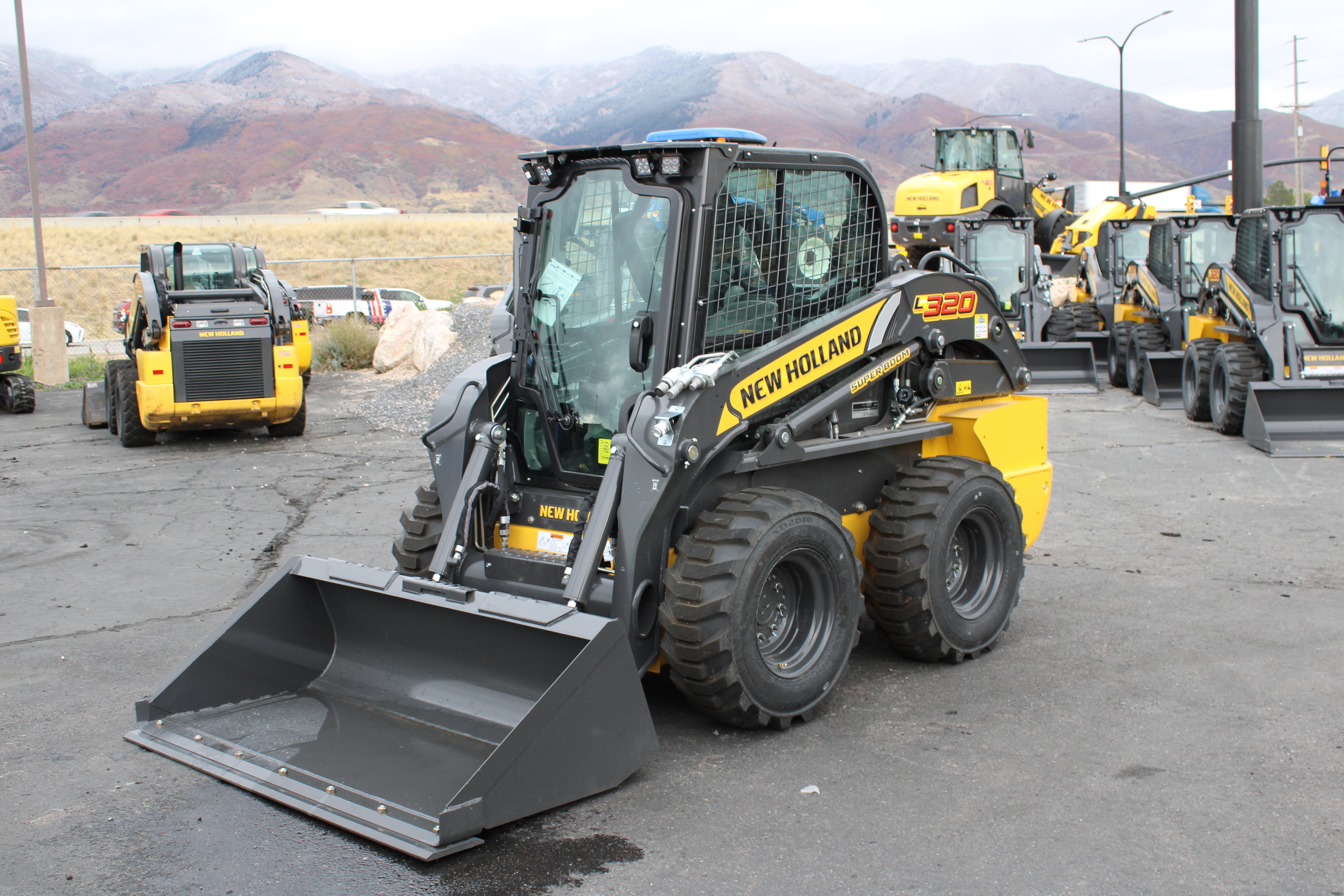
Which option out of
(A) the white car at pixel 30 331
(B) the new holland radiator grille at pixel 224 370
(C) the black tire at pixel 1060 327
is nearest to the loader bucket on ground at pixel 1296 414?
(C) the black tire at pixel 1060 327

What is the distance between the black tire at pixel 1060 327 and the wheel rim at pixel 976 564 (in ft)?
42.3

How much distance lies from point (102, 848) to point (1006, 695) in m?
3.78

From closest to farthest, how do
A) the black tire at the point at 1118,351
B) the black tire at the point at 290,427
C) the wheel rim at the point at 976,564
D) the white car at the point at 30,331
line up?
1. the wheel rim at the point at 976,564
2. the black tire at the point at 290,427
3. the black tire at the point at 1118,351
4. the white car at the point at 30,331

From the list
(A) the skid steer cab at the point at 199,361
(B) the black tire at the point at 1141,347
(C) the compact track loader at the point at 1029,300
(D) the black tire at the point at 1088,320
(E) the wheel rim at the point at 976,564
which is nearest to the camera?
(E) the wheel rim at the point at 976,564

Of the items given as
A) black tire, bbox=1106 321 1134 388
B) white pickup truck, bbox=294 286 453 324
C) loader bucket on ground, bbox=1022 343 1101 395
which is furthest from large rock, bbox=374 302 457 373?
black tire, bbox=1106 321 1134 388

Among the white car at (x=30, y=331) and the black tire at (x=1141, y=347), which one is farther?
the white car at (x=30, y=331)

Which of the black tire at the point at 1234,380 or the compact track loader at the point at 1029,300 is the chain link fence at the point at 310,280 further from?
the black tire at the point at 1234,380

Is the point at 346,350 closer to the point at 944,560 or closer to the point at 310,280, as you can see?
Answer: the point at 944,560

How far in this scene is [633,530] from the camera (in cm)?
455

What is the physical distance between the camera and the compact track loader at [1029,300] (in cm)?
1677

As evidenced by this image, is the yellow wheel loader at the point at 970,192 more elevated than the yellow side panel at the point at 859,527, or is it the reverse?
the yellow wheel loader at the point at 970,192

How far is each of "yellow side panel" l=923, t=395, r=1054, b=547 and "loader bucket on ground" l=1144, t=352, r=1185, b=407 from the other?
29.2ft

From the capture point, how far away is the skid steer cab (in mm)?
12773

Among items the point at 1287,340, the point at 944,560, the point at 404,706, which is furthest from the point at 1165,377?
the point at 404,706
